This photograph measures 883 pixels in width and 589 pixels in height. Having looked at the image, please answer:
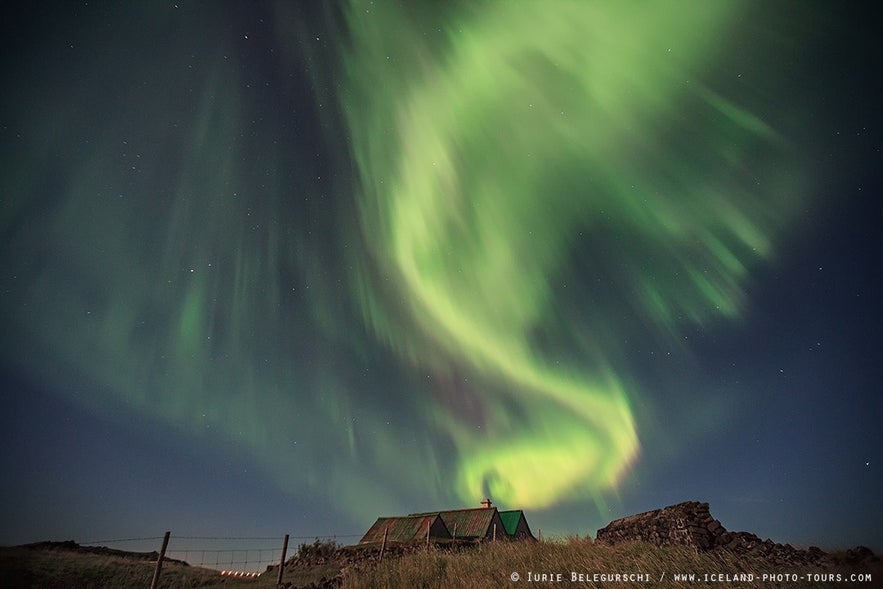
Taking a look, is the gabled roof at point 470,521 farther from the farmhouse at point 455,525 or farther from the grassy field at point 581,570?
the grassy field at point 581,570

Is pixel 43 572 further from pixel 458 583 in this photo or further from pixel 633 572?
pixel 633 572

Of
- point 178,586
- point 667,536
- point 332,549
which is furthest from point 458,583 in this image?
point 332,549

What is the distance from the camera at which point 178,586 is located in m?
27.2

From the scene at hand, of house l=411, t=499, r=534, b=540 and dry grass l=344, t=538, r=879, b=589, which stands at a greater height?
house l=411, t=499, r=534, b=540

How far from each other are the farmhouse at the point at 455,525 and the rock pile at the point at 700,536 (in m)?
24.2

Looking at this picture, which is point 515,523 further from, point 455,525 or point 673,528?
point 673,528

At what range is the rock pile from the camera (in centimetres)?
1397

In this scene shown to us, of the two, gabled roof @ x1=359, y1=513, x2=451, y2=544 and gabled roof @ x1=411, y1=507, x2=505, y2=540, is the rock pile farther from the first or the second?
gabled roof @ x1=411, y1=507, x2=505, y2=540

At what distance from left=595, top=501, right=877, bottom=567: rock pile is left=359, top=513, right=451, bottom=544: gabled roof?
81.4ft

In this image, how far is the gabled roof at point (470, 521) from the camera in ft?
146

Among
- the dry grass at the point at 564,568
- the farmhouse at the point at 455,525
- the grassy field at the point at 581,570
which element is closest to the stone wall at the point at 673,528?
the grassy field at the point at 581,570

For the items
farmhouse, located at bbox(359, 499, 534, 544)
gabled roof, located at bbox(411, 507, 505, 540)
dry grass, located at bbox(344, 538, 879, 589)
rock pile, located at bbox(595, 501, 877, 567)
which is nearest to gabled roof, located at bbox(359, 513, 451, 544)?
farmhouse, located at bbox(359, 499, 534, 544)

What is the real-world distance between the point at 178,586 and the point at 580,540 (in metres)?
24.4

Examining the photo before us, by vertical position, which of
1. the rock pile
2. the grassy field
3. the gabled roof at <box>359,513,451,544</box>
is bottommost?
the grassy field
